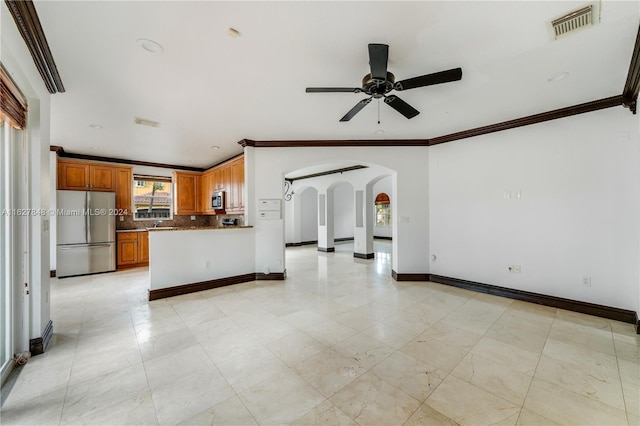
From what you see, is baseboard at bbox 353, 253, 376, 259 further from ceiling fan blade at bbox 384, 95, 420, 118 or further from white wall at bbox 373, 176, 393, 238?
ceiling fan blade at bbox 384, 95, 420, 118

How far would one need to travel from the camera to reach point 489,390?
6.40ft

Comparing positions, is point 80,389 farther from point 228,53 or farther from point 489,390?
point 489,390

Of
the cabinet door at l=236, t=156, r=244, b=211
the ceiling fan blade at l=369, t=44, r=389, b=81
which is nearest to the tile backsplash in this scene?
the cabinet door at l=236, t=156, r=244, b=211

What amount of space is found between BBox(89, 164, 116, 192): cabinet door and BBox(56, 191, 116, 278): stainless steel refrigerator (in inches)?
11.7

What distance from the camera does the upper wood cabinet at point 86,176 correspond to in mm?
5578

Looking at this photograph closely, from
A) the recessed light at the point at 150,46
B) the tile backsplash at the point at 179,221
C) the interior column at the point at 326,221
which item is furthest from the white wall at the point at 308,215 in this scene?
the recessed light at the point at 150,46

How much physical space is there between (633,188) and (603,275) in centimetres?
112

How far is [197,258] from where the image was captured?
14.7 feet

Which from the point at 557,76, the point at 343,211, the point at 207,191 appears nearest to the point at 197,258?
the point at 207,191

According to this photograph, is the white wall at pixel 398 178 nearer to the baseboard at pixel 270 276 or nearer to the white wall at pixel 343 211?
the baseboard at pixel 270 276

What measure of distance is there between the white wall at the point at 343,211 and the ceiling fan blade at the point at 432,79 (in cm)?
947

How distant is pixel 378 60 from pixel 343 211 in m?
10.3

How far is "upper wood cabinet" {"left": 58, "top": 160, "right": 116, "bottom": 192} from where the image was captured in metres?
5.58

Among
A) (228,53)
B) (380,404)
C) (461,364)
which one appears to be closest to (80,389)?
(380,404)
